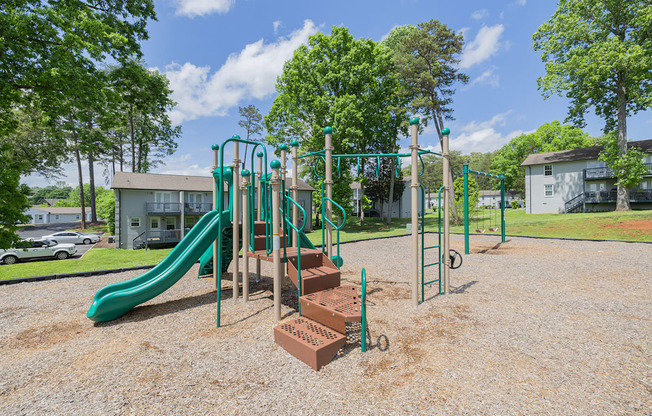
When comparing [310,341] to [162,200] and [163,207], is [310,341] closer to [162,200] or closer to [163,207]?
[163,207]

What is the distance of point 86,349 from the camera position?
11.7ft

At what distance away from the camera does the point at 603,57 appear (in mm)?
19188

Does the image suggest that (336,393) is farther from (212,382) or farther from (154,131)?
(154,131)

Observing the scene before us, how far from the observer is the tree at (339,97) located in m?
21.0

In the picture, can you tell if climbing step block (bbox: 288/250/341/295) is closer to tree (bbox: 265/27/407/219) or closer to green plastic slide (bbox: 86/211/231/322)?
green plastic slide (bbox: 86/211/231/322)

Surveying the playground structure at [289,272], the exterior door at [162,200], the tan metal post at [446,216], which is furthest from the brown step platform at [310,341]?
the exterior door at [162,200]

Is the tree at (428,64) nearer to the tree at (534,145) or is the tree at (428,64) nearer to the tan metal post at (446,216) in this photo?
the tan metal post at (446,216)

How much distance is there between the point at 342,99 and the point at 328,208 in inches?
675

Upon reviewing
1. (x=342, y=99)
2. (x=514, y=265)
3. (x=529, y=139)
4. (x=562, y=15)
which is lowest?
(x=514, y=265)

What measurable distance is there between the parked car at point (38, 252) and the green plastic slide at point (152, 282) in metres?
15.9

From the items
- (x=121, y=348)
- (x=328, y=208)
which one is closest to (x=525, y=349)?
(x=328, y=208)

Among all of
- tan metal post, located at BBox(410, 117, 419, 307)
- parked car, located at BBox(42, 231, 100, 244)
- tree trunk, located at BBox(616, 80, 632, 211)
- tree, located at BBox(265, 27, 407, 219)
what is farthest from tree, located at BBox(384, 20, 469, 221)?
parked car, located at BBox(42, 231, 100, 244)

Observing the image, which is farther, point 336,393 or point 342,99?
point 342,99

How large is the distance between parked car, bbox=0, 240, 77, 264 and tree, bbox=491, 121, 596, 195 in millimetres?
56645
